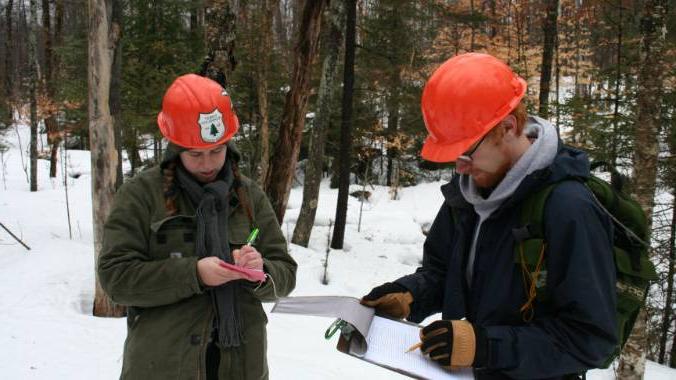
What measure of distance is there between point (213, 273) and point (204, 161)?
0.50 m

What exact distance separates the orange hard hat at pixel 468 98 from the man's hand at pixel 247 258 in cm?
81

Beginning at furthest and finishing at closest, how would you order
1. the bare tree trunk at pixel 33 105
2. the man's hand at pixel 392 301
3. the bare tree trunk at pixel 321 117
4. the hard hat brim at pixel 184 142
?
the bare tree trunk at pixel 33 105
the bare tree trunk at pixel 321 117
the hard hat brim at pixel 184 142
the man's hand at pixel 392 301

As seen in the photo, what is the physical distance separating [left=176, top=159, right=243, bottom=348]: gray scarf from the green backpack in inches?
44.1

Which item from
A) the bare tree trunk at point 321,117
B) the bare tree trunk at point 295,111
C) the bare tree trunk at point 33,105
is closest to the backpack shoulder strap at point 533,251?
the bare tree trunk at point 295,111

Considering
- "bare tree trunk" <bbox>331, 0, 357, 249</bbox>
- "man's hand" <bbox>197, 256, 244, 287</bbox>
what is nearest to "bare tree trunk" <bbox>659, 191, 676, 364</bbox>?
"bare tree trunk" <bbox>331, 0, 357, 249</bbox>

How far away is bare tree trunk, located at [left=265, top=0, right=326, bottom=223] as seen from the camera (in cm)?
710

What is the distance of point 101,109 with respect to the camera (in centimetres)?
498

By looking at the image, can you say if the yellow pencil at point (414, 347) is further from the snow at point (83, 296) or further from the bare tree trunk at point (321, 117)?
the bare tree trunk at point (321, 117)

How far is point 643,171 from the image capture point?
5297 millimetres

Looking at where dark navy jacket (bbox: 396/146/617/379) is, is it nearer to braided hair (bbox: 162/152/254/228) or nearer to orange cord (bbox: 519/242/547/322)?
orange cord (bbox: 519/242/547/322)

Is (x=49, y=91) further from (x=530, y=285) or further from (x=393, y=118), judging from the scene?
(x=530, y=285)

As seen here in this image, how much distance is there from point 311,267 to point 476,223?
7.59 m

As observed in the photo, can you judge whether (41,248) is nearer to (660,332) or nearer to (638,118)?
(638,118)

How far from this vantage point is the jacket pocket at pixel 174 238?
1.89 meters
